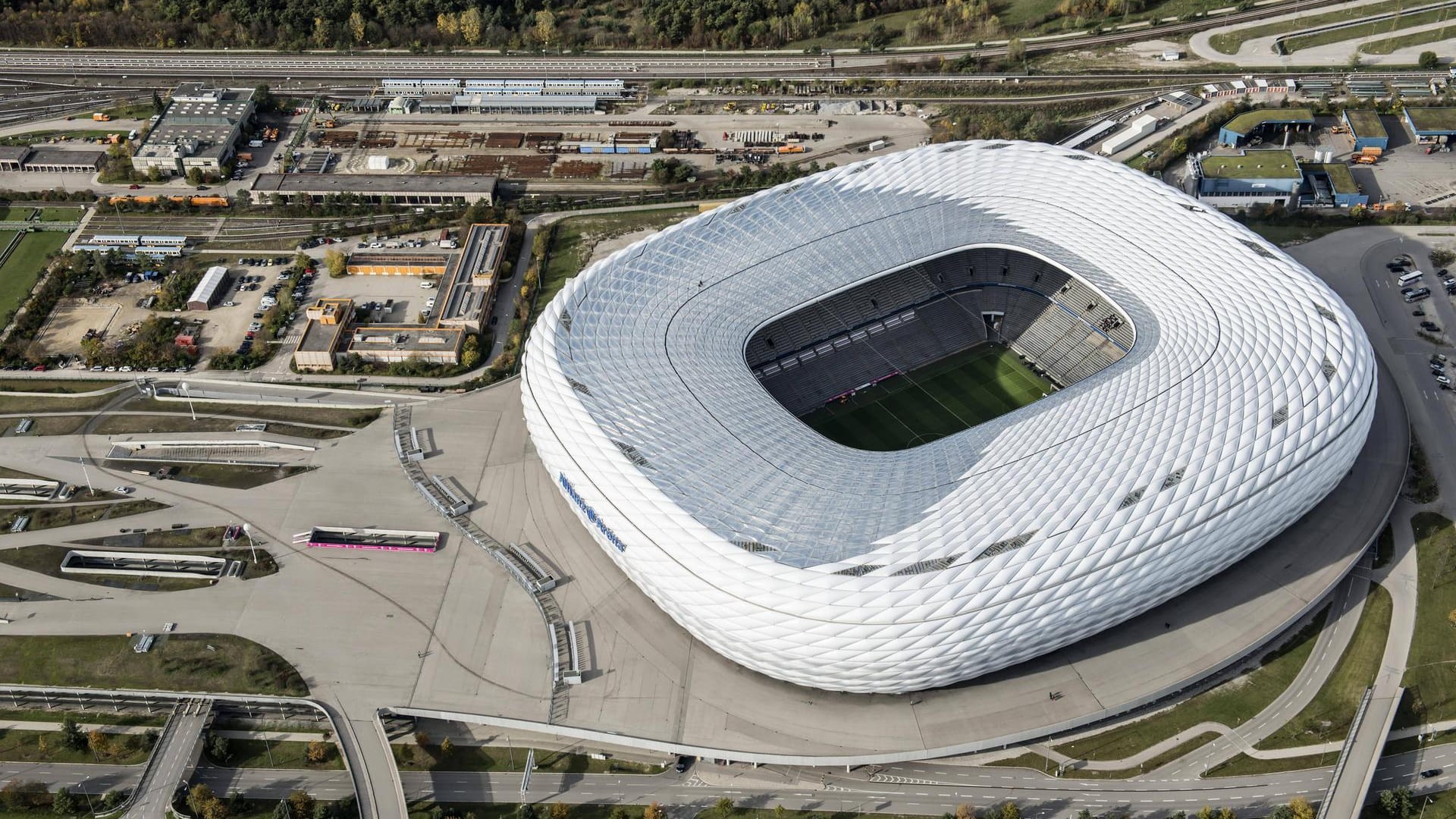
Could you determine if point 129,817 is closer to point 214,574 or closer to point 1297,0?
point 214,574

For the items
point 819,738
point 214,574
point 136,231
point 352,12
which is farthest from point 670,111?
point 819,738

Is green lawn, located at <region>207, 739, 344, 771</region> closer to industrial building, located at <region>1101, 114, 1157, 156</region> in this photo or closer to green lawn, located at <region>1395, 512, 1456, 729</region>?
green lawn, located at <region>1395, 512, 1456, 729</region>

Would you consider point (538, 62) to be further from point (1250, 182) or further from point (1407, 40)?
point (1407, 40)

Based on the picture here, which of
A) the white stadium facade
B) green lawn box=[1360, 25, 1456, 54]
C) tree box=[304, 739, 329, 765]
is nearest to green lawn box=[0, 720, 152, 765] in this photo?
tree box=[304, 739, 329, 765]

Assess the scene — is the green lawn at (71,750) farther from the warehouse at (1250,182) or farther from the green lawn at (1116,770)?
the warehouse at (1250,182)

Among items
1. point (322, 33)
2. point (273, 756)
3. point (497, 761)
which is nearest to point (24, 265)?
point (322, 33)
